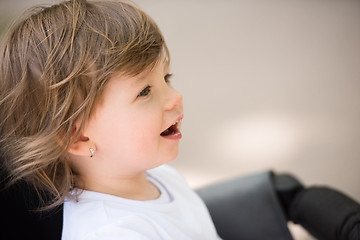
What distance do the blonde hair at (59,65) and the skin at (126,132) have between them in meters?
0.02

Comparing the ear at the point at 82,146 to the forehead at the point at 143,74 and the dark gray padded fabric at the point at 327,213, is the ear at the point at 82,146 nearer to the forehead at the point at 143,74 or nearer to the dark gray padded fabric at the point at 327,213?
the forehead at the point at 143,74

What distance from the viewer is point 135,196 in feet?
1.94

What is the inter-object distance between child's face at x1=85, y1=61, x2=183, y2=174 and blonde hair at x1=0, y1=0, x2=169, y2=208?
2 cm

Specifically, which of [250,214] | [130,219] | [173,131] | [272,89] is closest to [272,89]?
[272,89]

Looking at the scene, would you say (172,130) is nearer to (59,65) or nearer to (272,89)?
(59,65)

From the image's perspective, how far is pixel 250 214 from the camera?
2.72 feet

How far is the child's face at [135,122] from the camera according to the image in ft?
1.60

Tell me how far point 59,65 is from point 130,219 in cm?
24

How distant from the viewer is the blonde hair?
47 centimetres

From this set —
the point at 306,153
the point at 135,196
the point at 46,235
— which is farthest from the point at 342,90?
the point at 46,235

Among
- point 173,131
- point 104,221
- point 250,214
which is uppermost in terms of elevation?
point 173,131

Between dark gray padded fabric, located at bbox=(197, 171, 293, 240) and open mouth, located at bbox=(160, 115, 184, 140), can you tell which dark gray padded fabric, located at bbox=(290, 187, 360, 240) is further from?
open mouth, located at bbox=(160, 115, 184, 140)

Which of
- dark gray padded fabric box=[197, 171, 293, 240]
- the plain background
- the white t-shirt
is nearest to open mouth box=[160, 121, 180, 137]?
the white t-shirt

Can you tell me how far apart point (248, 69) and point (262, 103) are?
0.44 ft
